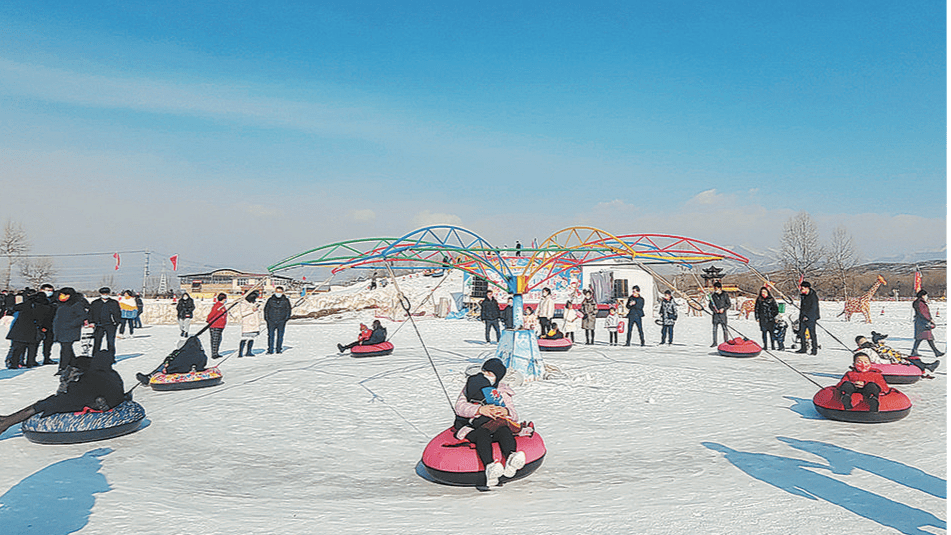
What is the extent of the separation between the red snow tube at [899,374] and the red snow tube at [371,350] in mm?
10363

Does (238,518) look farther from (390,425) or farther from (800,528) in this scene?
(800,528)

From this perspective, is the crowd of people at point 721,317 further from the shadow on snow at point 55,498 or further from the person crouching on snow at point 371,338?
the shadow on snow at point 55,498

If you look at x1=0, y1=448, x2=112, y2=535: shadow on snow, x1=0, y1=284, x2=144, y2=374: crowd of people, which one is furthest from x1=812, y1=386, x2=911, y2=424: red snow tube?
x1=0, y1=284, x2=144, y2=374: crowd of people

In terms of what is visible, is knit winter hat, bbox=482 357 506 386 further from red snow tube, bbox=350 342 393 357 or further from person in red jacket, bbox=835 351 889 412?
red snow tube, bbox=350 342 393 357

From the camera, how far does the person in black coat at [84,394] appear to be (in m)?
7.01

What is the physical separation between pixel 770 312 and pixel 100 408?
14054 millimetres

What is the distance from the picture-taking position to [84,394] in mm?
7195

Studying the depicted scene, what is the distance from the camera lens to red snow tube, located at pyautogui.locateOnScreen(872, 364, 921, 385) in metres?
9.83

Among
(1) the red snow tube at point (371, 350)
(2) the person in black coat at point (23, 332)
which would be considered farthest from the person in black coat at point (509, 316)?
(2) the person in black coat at point (23, 332)

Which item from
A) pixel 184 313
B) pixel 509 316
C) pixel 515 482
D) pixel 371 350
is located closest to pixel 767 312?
pixel 509 316

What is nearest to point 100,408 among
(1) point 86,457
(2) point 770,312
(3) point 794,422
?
(1) point 86,457

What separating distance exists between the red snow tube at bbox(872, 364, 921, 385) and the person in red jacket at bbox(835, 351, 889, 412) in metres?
2.84

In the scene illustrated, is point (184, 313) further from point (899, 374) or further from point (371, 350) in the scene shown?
point (899, 374)

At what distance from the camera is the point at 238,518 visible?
15.6 ft
